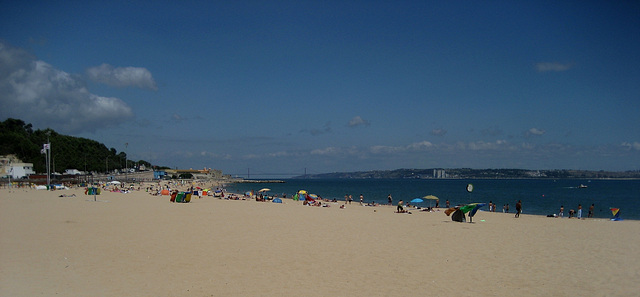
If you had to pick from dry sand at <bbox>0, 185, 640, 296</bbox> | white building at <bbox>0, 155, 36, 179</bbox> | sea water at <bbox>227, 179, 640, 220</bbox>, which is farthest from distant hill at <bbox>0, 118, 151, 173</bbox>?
dry sand at <bbox>0, 185, 640, 296</bbox>

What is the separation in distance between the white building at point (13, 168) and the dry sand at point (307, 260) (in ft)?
202

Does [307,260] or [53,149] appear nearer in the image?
[307,260]

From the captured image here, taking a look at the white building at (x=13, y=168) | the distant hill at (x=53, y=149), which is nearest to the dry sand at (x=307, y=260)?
the distant hill at (x=53, y=149)

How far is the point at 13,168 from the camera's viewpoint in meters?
66.1

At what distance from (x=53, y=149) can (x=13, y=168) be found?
22.8 metres

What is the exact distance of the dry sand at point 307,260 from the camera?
25.4 feet

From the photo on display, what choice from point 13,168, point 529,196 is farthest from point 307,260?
point 13,168

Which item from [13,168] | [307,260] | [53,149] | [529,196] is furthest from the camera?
[53,149]

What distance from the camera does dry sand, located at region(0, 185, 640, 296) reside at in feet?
25.4

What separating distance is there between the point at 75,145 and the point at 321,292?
11289 cm

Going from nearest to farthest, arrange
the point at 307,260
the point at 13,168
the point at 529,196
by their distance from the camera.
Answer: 1. the point at 307,260
2. the point at 529,196
3. the point at 13,168

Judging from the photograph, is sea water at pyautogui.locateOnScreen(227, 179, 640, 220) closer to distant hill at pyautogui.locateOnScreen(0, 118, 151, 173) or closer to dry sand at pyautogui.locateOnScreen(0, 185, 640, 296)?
dry sand at pyautogui.locateOnScreen(0, 185, 640, 296)

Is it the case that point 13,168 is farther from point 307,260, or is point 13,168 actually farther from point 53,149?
point 307,260

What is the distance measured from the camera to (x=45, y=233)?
1351 centimetres
